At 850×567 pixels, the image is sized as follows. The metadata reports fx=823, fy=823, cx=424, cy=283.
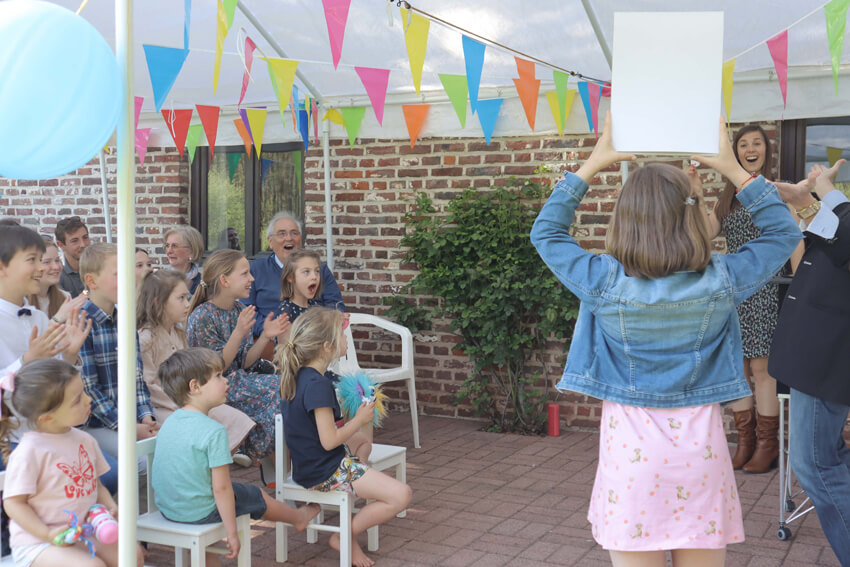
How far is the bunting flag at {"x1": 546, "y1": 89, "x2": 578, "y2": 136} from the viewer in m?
4.86

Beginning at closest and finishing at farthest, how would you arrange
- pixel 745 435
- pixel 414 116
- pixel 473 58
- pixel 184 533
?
pixel 184 533 → pixel 473 58 → pixel 745 435 → pixel 414 116

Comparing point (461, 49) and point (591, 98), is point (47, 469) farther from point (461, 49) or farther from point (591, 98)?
point (591, 98)

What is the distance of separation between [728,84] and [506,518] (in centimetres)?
252

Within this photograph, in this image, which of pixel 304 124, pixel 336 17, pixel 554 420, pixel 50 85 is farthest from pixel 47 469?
pixel 304 124

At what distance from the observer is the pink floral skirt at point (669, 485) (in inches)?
73.2

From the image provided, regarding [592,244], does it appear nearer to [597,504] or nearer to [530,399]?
[530,399]

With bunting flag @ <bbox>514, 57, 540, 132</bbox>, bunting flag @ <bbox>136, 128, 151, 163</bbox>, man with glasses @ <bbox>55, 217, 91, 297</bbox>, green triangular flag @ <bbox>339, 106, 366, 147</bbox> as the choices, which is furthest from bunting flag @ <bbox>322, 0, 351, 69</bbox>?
bunting flag @ <bbox>136, 128, 151, 163</bbox>

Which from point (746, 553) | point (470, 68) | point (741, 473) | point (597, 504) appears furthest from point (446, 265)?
point (597, 504)

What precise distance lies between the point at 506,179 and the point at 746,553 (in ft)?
9.51

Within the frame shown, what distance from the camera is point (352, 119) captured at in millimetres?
5531

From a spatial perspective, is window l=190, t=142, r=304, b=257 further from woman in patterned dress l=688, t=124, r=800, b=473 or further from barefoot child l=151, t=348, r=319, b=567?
barefoot child l=151, t=348, r=319, b=567

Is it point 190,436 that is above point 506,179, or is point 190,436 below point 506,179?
below

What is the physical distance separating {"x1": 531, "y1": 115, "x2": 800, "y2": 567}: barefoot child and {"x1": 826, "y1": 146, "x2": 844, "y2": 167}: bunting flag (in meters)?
3.29

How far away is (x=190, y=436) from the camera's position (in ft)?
8.84
